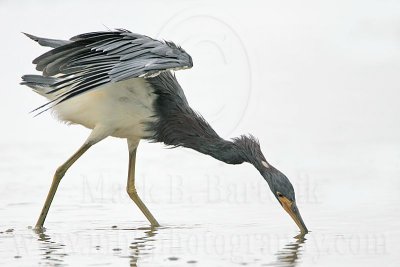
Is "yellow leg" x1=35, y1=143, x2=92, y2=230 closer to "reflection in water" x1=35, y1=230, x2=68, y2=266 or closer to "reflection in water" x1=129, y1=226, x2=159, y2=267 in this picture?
"reflection in water" x1=35, y1=230, x2=68, y2=266

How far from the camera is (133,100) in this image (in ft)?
35.5

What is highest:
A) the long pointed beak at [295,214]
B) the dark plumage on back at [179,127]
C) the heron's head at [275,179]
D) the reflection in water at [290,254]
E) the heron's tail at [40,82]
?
the heron's tail at [40,82]

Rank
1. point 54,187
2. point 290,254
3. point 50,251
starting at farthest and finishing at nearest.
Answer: point 54,187
point 50,251
point 290,254

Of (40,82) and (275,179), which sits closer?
(275,179)

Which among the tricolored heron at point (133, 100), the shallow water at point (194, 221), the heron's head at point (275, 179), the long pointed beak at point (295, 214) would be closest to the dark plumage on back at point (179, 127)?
the tricolored heron at point (133, 100)

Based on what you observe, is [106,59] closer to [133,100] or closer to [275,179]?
[133,100]

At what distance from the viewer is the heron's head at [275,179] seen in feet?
33.1

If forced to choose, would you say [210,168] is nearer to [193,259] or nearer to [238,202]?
[238,202]

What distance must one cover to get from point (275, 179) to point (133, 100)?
65.2 inches

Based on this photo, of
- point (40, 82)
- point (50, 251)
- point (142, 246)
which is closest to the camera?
point (50, 251)

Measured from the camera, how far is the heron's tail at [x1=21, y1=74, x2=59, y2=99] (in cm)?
1128

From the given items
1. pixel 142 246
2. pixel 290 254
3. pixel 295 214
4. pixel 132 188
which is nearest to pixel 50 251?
pixel 142 246

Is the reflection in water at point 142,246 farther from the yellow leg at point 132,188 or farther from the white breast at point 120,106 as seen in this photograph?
the white breast at point 120,106

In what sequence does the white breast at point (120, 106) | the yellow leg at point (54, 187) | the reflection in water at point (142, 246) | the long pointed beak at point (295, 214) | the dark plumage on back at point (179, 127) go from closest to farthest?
the reflection in water at point (142, 246)
the long pointed beak at point (295, 214)
the yellow leg at point (54, 187)
the white breast at point (120, 106)
the dark plumage on back at point (179, 127)
